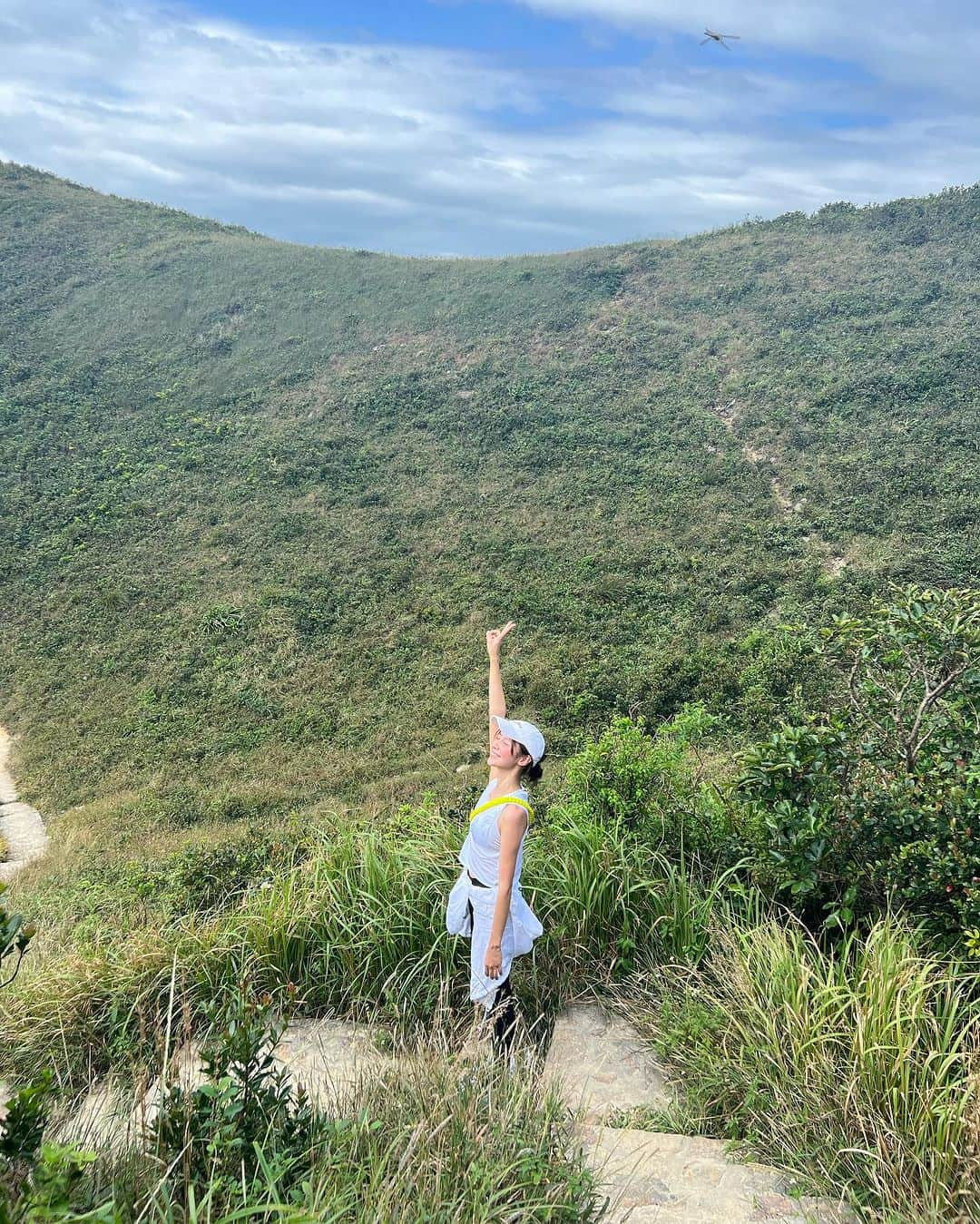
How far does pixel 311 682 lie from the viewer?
1447 centimetres

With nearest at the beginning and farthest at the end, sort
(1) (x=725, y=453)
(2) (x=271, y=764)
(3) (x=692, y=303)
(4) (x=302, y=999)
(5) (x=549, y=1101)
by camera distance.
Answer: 1. (5) (x=549, y=1101)
2. (4) (x=302, y=999)
3. (2) (x=271, y=764)
4. (1) (x=725, y=453)
5. (3) (x=692, y=303)

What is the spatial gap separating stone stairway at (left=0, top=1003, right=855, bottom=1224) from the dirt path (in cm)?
721

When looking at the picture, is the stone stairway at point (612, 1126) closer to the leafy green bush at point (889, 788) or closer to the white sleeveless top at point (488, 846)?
the white sleeveless top at point (488, 846)

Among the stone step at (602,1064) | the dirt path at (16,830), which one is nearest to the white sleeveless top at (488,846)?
the stone step at (602,1064)

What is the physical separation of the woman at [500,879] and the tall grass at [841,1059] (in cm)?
66

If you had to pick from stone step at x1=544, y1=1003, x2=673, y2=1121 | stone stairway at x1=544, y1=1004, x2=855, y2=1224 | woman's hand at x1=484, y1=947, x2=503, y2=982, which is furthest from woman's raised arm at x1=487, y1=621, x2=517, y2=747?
stone stairway at x1=544, y1=1004, x2=855, y2=1224

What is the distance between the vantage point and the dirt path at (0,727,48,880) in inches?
396

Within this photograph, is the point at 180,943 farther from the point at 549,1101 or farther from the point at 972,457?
A: the point at 972,457

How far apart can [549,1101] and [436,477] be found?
19.3m

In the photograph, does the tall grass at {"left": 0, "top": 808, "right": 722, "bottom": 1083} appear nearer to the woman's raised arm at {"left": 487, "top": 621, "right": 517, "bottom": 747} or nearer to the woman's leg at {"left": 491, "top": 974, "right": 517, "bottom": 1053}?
the woman's leg at {"left": 491, "top": 974, "right": 517, "bottom": 1053}

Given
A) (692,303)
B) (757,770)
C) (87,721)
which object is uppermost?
(692,303)

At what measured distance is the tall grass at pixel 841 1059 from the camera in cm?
268

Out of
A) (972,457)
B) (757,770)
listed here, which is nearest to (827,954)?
(757,770)

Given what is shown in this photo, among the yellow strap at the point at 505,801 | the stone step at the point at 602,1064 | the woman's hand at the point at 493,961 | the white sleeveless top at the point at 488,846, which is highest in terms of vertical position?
the yellow strap at the point at 505,801
